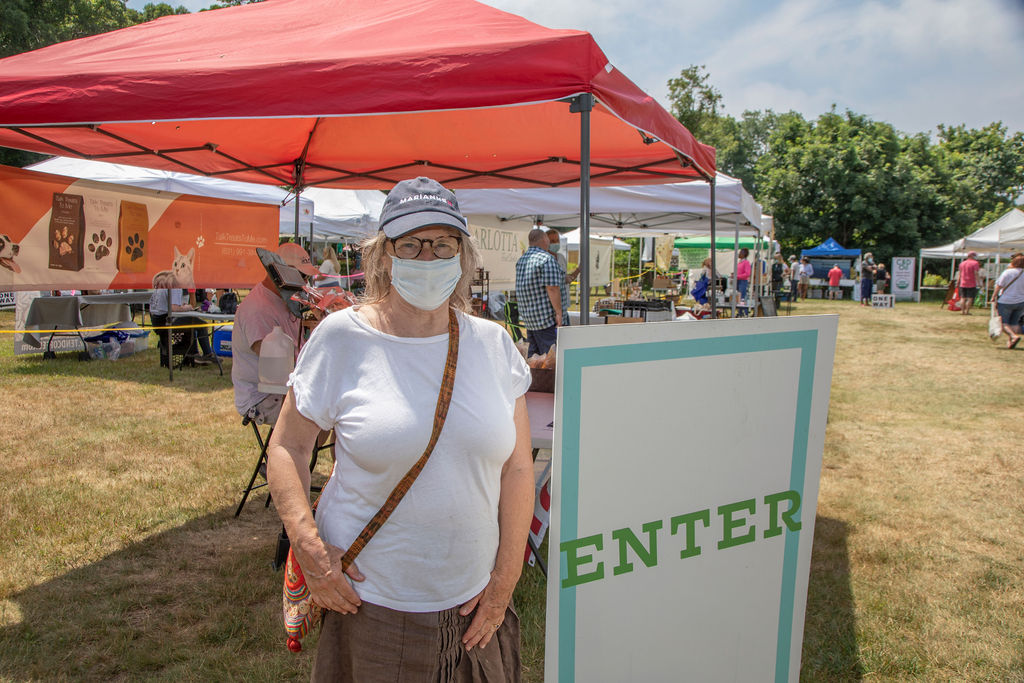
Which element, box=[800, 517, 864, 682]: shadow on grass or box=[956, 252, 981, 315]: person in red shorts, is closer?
box=[800, 517, 864, 682]: shadow on grass

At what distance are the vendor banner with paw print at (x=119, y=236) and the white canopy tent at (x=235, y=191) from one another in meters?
0.34

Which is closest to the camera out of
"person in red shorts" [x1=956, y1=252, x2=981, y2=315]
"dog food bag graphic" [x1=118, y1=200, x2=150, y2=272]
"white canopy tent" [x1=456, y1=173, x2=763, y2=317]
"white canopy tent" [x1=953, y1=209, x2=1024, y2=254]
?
"dog food bag graphic" [x1=118, y1=200, x2=150, y2=272]

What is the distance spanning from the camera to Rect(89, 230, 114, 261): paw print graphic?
482 centimetres

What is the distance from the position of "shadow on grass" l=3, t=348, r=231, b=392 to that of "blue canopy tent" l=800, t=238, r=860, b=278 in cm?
2807

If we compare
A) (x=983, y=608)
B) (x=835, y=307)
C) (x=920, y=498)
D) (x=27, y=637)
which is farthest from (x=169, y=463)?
(x=835, y=307)

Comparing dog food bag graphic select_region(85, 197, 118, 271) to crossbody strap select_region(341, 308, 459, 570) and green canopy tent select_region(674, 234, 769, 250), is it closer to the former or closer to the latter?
crossbody strap select_region(341, 308, 459, 570)

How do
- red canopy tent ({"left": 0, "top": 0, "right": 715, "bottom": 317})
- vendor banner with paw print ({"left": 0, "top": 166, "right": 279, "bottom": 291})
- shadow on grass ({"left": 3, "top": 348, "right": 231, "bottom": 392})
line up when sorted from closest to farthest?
red canopy tent ({"left": 0, "top": 0, "right": 715, "bottom": 317}) < vendor banner with paw print ({"left": 0, "top": 166, "right": 279, "bottom": 291}) < shadow on grass ({"left": 3, "top": 348, "right": 231, "bottom": 392})

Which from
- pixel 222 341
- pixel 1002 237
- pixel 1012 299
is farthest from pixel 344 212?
pixel 1002 237

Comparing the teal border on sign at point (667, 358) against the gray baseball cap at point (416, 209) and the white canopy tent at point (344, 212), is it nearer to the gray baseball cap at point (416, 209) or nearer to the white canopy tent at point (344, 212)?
the gray baseball cap at point (416, 209)

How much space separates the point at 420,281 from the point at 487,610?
2.69 feet

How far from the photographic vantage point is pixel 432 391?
4.69 feet

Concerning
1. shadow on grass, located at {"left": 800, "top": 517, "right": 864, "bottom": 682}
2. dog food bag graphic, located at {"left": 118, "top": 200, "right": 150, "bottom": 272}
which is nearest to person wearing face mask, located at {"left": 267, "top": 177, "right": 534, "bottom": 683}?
shadow on grass, located at {"left": 800, "top": 517, "right": 864, "bottom": 682}

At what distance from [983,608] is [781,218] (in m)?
33.6

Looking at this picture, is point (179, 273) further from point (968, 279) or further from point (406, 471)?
point (968, 279)
